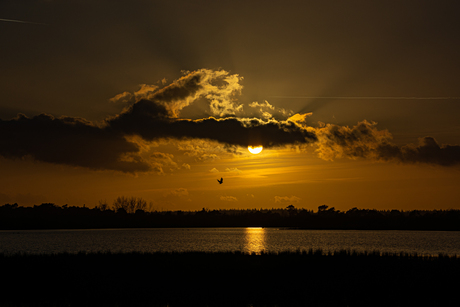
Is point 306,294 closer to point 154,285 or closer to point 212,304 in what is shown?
point 212,304

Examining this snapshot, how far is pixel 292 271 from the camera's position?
39.4 meters

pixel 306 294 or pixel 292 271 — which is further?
pixel 292 271

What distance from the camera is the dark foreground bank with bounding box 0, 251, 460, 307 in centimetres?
2884

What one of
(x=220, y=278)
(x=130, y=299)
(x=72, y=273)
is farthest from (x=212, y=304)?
(x=72, y=273)

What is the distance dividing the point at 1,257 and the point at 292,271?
30921 mm

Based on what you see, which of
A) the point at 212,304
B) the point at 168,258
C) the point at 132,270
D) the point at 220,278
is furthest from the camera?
the point at 168,258

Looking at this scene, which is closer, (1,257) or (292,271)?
(292,271)

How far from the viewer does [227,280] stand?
3550 cm

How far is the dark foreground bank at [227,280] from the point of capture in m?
28.8

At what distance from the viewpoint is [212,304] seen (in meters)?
27.7

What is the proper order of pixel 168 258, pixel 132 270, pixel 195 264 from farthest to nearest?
pixel 168 258, pixel 195 264, pixel 132 270

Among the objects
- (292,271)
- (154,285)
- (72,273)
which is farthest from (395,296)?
(72,273)

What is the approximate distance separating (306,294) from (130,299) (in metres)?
12.0

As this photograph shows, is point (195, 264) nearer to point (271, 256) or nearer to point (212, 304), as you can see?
point (271, 256)
